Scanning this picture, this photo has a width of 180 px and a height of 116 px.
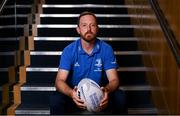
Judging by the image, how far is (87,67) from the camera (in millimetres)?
3695

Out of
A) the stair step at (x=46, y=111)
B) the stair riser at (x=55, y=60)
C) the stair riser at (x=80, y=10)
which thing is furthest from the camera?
the stair riser at (x=80, y=10)

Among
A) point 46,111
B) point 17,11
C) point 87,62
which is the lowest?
point 46,111

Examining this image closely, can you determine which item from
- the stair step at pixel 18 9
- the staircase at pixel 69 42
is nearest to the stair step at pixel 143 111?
the staircase at pixel 69 42

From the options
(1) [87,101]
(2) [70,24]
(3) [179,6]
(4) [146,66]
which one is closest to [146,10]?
(4) [146,66]

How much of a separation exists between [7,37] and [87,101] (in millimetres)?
1917

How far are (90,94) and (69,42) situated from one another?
2.28 m

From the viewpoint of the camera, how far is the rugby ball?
3.11 metres

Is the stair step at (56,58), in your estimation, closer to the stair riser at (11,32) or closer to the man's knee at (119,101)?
the stair riser at (11,32)

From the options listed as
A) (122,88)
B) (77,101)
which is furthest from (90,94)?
(122,88)

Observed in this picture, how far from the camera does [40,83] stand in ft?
15.5

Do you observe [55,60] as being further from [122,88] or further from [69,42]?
[122,88]

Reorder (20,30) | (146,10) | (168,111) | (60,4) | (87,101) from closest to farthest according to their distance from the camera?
(87,101), (168,111), (146,10), (20,30), (60,4)

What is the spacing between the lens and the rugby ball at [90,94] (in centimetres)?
311

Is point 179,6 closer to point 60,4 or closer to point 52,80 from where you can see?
point 52,80
